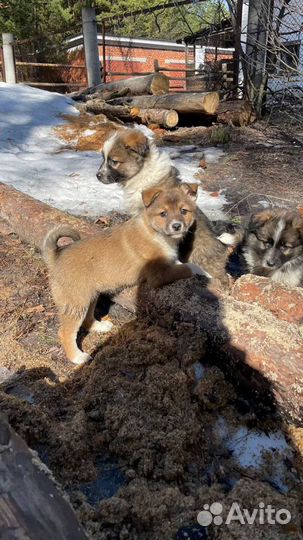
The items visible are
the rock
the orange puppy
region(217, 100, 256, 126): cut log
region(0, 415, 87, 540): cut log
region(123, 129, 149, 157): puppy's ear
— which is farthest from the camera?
region(217, 100, 256, 126): cut log

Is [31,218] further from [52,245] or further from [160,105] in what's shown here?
[160,105]

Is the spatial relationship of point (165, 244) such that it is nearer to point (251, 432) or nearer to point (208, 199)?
point (251, 432)

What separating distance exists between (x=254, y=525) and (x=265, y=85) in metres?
11.9

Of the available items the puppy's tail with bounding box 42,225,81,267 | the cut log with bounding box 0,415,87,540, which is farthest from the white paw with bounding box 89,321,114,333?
the cut log with bounding box 0,415,87,540

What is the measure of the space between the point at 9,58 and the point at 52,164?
37.9 ft

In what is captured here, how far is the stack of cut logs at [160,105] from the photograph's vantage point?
36.0 ft

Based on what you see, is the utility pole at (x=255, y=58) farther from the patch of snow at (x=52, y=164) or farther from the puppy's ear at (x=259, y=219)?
the puppy's ear at (x=259, y=219)

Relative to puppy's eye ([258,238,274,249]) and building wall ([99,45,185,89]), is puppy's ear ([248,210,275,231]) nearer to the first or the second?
puppy's eye ([258,238,274,249])

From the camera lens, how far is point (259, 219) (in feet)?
13.2

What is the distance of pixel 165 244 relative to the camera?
12.0 ft

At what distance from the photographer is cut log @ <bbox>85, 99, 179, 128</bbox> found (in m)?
11.0

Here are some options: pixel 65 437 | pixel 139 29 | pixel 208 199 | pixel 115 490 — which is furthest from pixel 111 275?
pixel 139 29

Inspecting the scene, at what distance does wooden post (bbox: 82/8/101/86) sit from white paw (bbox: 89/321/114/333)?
51.3ft
